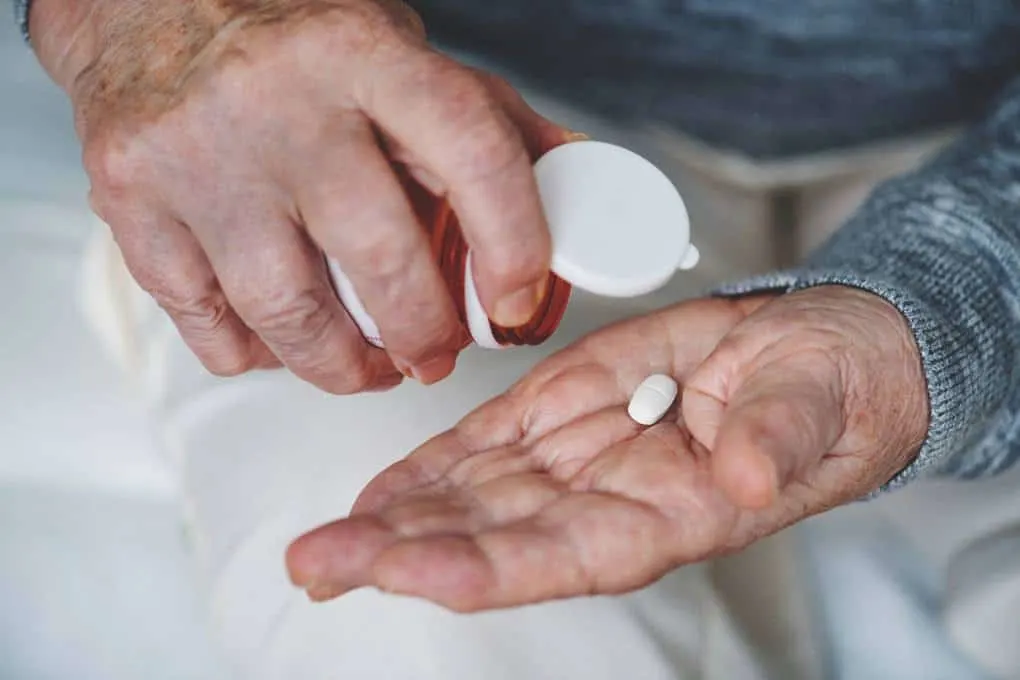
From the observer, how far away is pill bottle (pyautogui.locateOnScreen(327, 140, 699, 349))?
1.77 ft

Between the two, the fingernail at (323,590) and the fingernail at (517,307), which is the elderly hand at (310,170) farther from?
the fingernail at (323,590)

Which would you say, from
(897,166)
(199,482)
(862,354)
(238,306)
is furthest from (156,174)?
(897,166)

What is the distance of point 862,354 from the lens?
1.87 feet

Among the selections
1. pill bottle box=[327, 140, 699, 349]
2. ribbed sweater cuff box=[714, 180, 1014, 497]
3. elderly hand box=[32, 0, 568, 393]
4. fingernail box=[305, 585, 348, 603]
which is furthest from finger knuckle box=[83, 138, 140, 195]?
ribbed sweater cuff box=[714, 180, 1014, 497]

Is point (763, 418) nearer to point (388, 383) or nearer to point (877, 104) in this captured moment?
point (388, 383)

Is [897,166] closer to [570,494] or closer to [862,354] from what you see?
[862,354]

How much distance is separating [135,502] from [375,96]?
0.38 metres

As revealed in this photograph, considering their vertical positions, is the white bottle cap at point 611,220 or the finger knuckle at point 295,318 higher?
the white bottle cap at point 611,220

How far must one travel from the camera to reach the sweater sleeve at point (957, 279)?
617 millimetres

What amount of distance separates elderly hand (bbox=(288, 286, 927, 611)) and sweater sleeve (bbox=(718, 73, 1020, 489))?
16 mm

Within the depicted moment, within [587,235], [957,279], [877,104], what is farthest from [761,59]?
[587,235]

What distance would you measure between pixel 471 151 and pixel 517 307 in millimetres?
78

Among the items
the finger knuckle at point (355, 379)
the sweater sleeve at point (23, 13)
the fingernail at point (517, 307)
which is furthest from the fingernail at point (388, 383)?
the sweater sleeve at point (23, 13)

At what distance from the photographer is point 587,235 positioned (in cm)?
55
